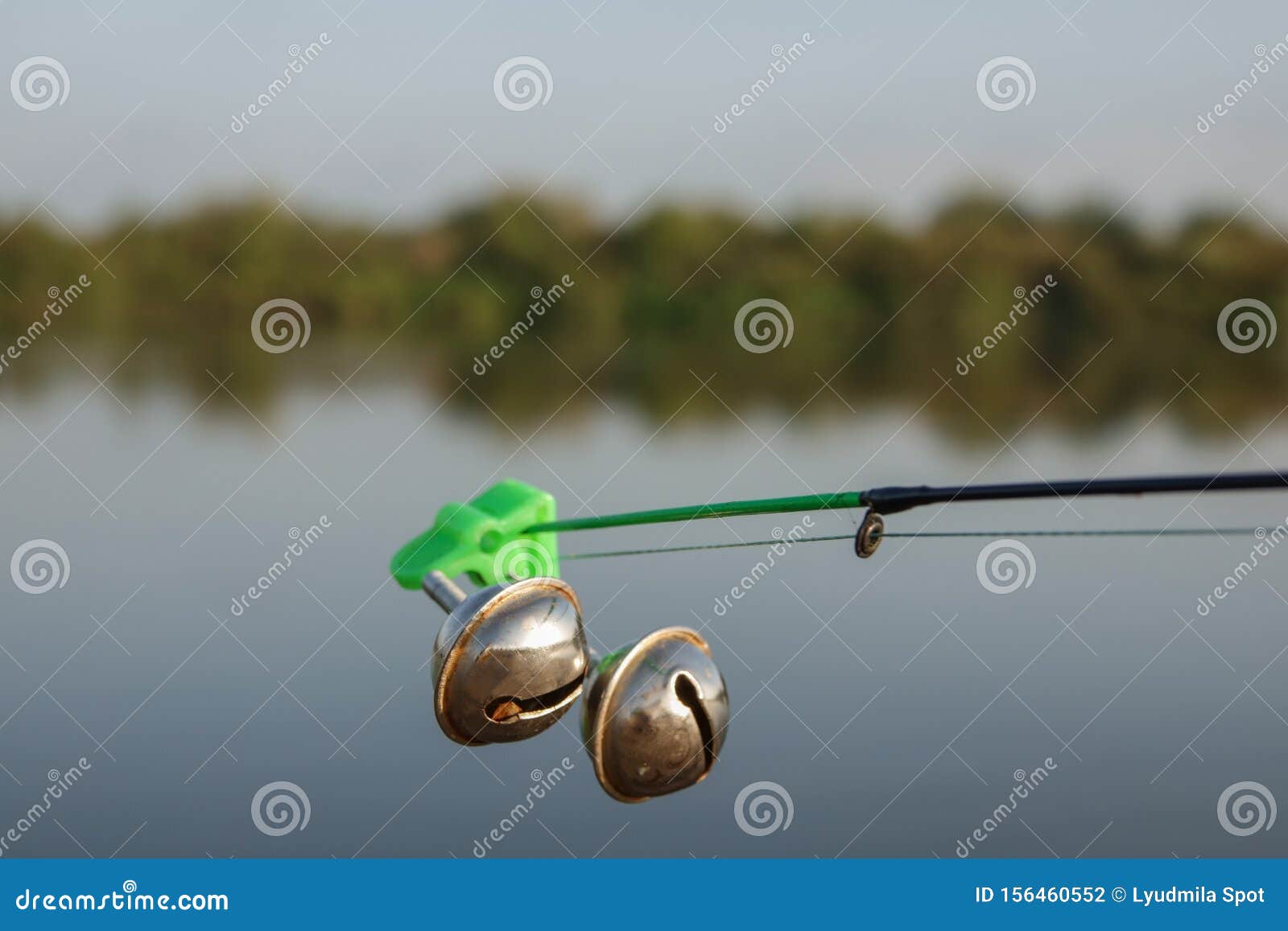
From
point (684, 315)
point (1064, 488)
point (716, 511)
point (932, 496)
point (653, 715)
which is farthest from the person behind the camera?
point (684, 315)

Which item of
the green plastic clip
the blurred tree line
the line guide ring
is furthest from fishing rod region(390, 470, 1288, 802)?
the blurred tree line

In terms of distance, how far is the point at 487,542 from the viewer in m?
4.94

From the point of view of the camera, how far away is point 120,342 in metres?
31.7

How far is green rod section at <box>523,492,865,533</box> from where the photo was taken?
3115 millimetres

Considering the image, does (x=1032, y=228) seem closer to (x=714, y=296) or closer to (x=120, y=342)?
(x=714, y=296)

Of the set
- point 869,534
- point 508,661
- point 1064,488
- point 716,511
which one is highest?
point 1064,488

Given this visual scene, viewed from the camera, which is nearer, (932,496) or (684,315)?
(932,496)

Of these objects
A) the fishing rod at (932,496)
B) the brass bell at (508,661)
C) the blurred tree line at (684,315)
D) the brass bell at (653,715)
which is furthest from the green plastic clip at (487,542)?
the blurred tree line at (684,315)

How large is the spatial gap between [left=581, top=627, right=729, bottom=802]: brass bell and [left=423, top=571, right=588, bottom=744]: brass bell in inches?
6.3

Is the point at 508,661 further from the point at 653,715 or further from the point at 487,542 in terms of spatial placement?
the point at 487,542

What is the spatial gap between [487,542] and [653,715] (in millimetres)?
1493

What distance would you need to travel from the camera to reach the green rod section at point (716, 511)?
312 centimetres

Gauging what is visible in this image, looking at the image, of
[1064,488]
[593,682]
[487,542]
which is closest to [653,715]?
[593,682]

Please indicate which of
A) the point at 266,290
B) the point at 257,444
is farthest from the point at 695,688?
the point at 266,290
